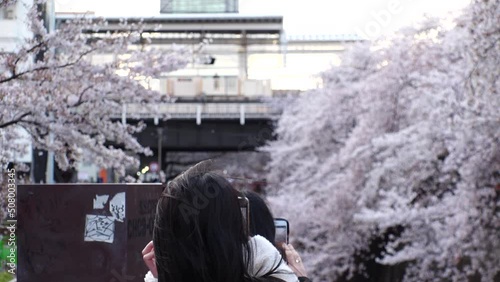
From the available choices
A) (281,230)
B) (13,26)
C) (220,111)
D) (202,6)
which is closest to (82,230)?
(281,230)

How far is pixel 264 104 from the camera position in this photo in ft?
91.9

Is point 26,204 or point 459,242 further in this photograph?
point 459,242

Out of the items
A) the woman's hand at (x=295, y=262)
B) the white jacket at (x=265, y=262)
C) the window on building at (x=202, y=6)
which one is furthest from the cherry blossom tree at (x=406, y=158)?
the white jacket at (x=265, y=262)

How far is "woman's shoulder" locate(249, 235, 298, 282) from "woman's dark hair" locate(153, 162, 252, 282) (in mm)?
25

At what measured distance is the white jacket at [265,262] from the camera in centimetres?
195

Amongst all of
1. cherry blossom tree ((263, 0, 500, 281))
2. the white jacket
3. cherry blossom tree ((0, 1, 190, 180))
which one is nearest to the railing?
cherry blossom tree ((263, 0, 500, 281))

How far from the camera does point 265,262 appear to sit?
6.42 ft

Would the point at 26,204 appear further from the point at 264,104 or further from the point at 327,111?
the point at 264,104

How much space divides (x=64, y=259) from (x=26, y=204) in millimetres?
367

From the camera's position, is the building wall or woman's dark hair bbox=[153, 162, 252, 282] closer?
woman's dark hair bbox=[153, 162, 252, 282]

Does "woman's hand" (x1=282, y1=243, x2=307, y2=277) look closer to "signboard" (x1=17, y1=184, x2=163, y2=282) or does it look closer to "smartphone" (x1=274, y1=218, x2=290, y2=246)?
"smartphone" (x1=274, y1=218, x2=290, y2=246)

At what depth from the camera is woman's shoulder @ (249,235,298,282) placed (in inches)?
76.8

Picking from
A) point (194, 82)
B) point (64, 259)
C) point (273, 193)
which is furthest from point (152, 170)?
point (64, 259)

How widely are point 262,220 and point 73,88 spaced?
7.11 m
